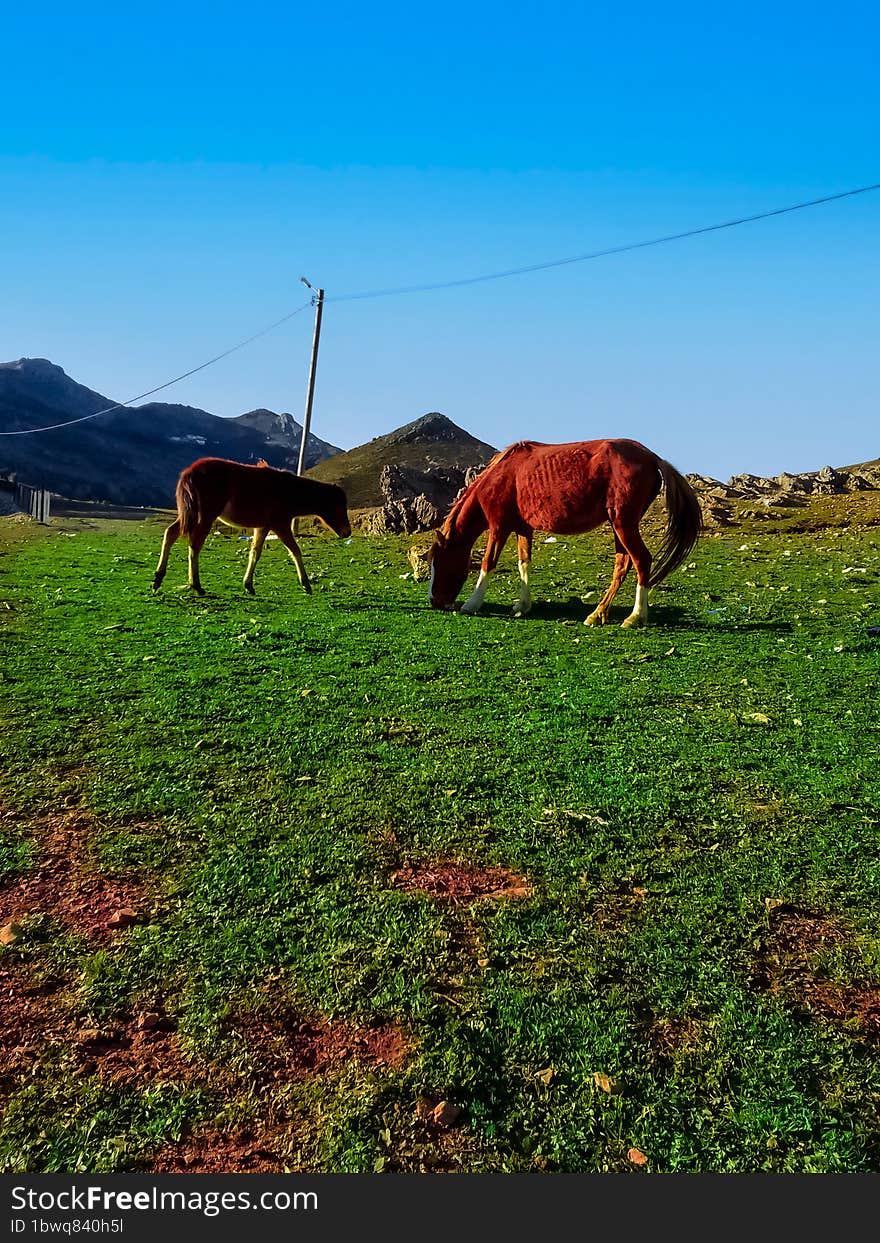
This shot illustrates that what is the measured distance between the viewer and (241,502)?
12641mm

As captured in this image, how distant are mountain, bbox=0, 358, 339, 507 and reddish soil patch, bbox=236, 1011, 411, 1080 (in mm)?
67054

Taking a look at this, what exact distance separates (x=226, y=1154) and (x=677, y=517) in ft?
32.7

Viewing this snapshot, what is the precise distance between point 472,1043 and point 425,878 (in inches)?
51.8

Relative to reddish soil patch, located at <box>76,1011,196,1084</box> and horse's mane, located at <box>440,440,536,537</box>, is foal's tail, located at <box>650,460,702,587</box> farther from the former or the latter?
reddish soil patch, located at <box>76,1011,196,1084</box>

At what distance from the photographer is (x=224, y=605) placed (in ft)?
40.7

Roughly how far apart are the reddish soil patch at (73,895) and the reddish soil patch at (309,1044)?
118cm

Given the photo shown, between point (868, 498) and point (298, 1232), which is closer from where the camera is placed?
point (298, 1232)

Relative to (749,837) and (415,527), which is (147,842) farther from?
(415,527)

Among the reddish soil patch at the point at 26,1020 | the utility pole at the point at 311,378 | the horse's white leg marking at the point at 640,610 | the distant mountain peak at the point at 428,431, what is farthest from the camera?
the distant mountain peak at the point at 428,431

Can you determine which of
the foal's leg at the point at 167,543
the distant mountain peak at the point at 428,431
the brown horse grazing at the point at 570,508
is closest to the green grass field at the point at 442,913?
the brown horse grazing at the point at 570,508

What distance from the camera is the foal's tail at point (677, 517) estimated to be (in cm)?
1120

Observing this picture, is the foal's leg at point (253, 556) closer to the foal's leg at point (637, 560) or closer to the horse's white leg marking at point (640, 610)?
the foal's leg at point (637, 560)

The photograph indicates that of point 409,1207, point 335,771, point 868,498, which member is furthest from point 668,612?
point 868,498

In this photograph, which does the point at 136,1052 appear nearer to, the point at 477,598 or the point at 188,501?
the point at 477,598
